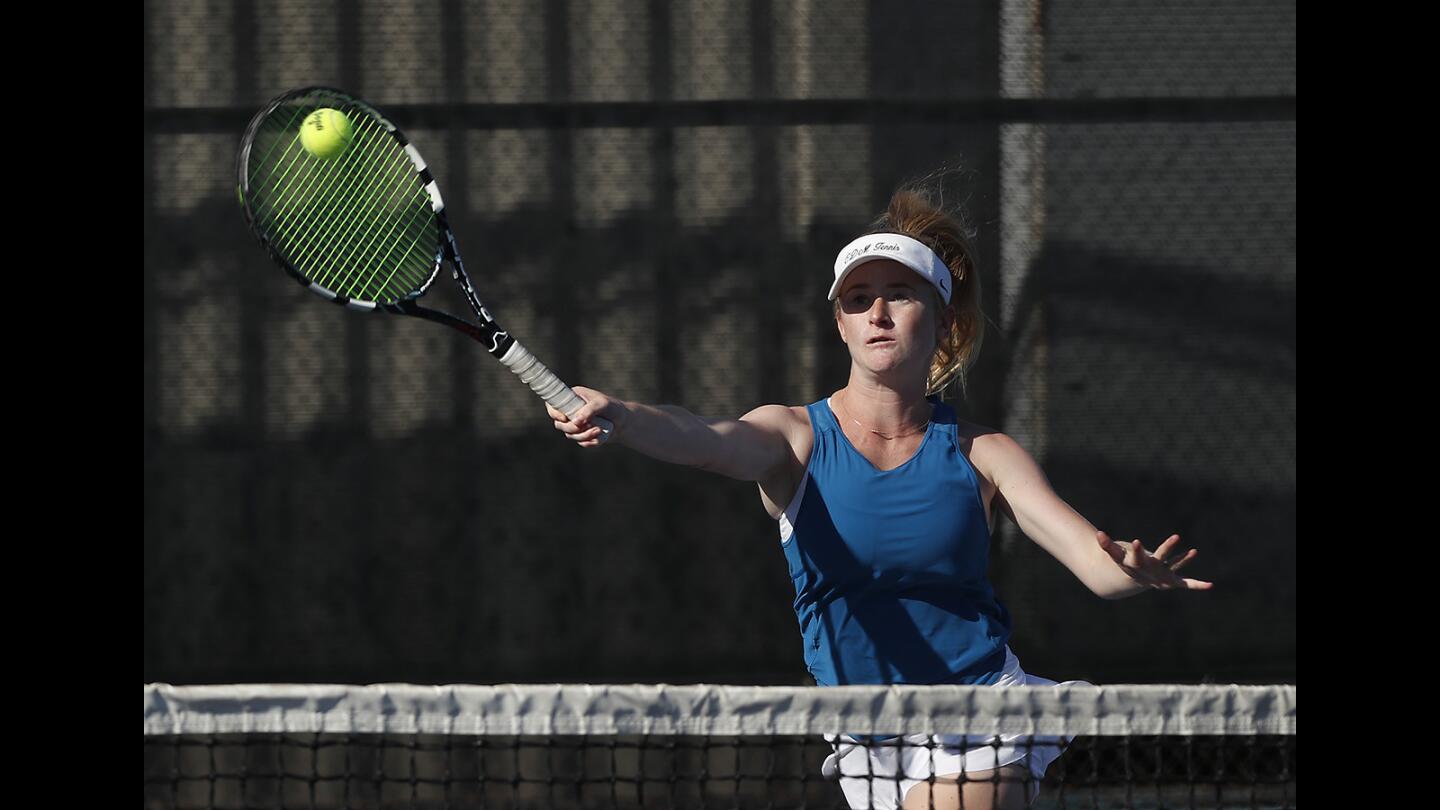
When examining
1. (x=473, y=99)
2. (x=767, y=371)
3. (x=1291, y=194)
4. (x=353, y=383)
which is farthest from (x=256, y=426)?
(x=1291, y=194)

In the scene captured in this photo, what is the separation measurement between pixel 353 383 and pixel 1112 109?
1957 mm

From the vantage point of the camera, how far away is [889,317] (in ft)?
7.00

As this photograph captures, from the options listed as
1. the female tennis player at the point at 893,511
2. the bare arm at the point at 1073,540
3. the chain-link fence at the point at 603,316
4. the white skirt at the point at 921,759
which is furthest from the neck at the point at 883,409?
the chain-link fence at the point at 603,316

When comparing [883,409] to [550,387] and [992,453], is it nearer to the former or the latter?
[992,453]

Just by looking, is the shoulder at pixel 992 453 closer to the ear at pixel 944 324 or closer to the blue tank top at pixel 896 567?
the blue tank top at pixel 896 567

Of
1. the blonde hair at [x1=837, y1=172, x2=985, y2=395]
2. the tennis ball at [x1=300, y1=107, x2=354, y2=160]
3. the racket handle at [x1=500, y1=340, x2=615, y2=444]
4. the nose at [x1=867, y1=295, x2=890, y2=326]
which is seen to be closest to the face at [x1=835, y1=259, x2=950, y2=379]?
the nose at [x1=867, y1=295, x2=890, y2=326]

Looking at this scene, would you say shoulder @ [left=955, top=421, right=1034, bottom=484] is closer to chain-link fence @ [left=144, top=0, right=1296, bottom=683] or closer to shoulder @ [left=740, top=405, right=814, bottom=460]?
shoulder @ [left=740, top=405, right=814, bottom=460]

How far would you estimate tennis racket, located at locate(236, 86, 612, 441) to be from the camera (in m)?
2.21

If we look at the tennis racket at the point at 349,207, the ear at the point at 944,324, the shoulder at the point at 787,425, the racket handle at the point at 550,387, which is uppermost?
the tennis racket at the point at 349,207

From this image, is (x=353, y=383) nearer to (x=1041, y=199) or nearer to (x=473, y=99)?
(x=473, y=99)

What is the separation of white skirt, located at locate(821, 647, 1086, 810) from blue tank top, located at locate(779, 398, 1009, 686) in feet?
0.29

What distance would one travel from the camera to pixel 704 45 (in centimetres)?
362

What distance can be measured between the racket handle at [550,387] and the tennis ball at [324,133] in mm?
508

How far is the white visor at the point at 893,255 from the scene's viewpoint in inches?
83.0
